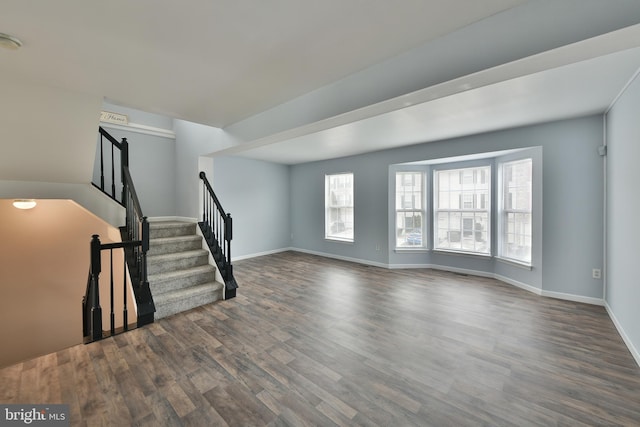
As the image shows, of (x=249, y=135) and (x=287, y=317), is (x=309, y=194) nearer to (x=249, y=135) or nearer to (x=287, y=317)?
(x=249, y=135)

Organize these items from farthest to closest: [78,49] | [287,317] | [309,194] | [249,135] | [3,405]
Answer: [309,194], [249,135], [287,317], [78,49], [3,405]

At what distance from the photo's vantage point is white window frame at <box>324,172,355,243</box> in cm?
612

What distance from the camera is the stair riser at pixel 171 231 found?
152 inches

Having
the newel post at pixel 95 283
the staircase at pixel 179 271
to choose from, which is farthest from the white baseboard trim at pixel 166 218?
the newel post at pixel 95 283

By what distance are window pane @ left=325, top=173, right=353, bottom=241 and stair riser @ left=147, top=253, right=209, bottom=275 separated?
3.26m

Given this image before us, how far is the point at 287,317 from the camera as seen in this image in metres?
3.04

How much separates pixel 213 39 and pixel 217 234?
133 inches

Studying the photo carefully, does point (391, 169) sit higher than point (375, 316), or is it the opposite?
point (391, 169)

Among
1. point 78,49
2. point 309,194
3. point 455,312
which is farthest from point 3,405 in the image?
point 309,194

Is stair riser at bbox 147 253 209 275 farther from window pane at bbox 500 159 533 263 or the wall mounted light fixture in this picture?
window pane at bbox 500 159 533 263

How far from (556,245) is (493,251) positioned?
102 centimetres

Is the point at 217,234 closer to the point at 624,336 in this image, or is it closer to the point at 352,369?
the point at 352,369

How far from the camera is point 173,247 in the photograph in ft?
12.5
